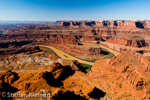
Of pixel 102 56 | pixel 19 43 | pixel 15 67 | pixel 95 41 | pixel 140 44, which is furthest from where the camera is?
pixel 95 41

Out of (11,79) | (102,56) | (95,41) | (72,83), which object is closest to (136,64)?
(72,83)

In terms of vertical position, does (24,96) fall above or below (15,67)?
above

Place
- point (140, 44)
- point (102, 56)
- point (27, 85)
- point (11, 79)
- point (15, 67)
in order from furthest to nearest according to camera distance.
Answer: point (140, 44), point (102, 56), point (15, 67), point (11, 79), point (27, 85)

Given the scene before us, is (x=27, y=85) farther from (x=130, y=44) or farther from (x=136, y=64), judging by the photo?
(x=130, y=44)

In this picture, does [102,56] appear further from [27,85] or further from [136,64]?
[27,85]

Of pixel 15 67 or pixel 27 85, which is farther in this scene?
pixel 15 67

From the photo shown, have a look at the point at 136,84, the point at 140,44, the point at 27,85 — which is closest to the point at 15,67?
the point at 27,85

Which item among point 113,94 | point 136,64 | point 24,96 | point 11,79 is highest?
point 136,64
